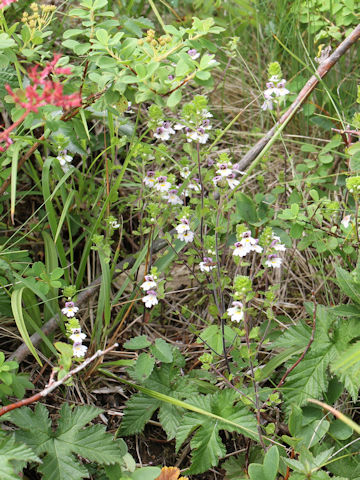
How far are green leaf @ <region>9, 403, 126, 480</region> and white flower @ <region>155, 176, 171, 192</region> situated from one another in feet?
2.61

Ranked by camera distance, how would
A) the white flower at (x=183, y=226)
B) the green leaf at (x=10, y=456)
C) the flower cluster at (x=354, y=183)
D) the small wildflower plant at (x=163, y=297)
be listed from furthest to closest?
the white flower at (x=183, y=226), the flower cluster at (x=354, y=183), the small wildflower plant at (x=163, y=297), the green leaf at (x=10, y=456)

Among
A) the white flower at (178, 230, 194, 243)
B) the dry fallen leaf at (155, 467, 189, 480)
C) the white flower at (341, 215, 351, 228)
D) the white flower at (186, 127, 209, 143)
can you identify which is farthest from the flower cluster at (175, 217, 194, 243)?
the dry fallen leaf at (155, 467, 189, 480)

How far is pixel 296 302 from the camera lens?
250cm

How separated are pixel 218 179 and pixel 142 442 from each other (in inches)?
38.1

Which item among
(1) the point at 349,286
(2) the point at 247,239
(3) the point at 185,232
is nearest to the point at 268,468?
(1) the point at 349,286

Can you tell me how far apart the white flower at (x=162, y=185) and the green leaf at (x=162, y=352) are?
54 centimetres

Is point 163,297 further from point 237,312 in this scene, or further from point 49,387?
point 49,387

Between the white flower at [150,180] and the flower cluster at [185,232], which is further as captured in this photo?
the white flower at [150,180]

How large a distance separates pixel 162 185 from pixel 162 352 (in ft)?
1.95

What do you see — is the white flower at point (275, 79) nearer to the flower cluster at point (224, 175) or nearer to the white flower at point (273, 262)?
the flower cluster at point (224, 175)

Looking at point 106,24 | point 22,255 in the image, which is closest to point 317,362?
point 22,255

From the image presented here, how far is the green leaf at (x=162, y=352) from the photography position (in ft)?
6.40

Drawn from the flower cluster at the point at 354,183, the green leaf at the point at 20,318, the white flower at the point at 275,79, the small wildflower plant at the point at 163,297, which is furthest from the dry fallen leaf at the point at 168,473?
the white flower at the point at 275,79

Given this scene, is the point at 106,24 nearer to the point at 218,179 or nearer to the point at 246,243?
the point at 218,179
